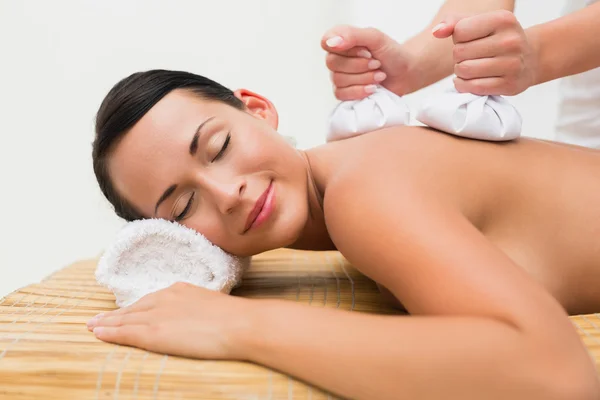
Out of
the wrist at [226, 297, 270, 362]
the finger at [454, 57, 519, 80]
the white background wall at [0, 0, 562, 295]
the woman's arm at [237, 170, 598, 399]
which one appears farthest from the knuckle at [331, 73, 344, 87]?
the white background wall at [0, 0, 562, 295]

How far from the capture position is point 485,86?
1.36 meters

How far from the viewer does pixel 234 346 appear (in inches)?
40.3

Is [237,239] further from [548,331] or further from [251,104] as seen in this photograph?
[548,331]

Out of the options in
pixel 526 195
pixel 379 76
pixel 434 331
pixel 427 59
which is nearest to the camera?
pixel 434 331

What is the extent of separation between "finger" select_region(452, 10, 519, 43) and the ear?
51cm

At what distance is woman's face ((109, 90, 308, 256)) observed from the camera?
1336 mm

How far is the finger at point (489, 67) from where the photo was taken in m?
1.34

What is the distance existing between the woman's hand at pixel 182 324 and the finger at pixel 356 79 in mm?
688

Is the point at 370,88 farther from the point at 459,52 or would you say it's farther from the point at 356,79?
the point at 459,52

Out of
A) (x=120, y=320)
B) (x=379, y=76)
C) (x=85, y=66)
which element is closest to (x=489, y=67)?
(x=379, y=76)

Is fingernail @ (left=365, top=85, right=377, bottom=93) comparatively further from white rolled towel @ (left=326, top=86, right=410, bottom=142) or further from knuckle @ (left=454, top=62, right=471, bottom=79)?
knuckle @ (left=454, top=62, right=471, bottom=79)

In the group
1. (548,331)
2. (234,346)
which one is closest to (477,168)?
(548,331)

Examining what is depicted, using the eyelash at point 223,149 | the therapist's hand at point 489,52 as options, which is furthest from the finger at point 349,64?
the eyelash at point 223,149

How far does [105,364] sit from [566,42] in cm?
117
